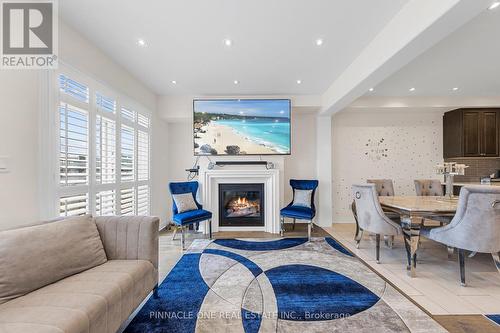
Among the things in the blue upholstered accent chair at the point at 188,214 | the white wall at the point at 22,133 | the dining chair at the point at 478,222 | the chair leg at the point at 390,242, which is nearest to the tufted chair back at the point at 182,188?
the blue upholstered accent chair at the point at 188,214

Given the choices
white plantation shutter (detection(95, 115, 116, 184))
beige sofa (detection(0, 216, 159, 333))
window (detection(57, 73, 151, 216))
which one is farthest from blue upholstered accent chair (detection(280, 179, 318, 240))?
white plantation shutter (detection(95, 115, 116, 184))

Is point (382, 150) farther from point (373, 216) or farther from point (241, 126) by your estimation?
point (241, 126)

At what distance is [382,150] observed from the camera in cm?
486

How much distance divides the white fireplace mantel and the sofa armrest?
88.3 inches

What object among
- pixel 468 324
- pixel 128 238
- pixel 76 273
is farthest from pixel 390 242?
pixel 76 273

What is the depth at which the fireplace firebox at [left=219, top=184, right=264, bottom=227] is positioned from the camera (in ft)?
14.1

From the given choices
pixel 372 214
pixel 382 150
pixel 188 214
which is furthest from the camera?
pixel 382 150

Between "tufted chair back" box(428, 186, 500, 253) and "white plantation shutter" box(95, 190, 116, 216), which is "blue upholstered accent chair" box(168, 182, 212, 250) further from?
"tufted chair back" box(428, 186, 500, 253)

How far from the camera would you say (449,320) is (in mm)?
1745

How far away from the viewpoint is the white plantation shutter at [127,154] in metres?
3.21

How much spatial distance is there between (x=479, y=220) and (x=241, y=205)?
3.37 meters

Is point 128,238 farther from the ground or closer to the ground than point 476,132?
closer to the ground

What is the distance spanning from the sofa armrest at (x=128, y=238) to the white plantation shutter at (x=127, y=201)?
1.35 m

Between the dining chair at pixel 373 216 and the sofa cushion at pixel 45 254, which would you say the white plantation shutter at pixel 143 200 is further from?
the dining chair at pixel 373 216
